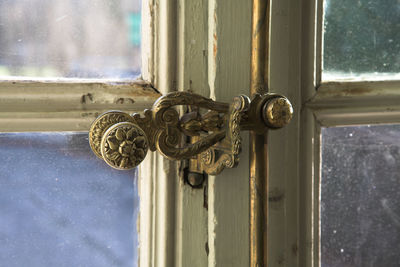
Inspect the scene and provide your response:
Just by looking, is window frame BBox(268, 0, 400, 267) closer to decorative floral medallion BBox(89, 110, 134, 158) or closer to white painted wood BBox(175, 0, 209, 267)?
white painted wood BBox(175, 0, 209, 267)

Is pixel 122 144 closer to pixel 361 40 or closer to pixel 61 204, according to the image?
pixel 61 204

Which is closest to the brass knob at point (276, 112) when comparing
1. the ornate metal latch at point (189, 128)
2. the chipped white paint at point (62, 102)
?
the ornate metal latch at point (189, 128)

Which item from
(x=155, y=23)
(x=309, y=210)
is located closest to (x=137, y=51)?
(x=155, y=23)

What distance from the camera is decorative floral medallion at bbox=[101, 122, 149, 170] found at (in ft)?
1.39

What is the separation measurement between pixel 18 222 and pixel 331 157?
15.4 inches

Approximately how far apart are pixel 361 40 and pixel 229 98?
0.23 m

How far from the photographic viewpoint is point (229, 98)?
53 centimetres

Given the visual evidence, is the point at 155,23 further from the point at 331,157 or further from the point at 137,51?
the point at 331,157

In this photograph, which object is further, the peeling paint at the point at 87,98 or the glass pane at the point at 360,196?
the glass pane at the point at 360,196

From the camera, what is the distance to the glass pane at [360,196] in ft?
2.14

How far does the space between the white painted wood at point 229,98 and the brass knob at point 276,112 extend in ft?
0.17

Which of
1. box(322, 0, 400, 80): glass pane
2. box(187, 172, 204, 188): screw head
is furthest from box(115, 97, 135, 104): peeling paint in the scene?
box(322, 0, 400, 80): glass pane

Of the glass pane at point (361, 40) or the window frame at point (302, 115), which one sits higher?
the glass pane at point (361, 40)

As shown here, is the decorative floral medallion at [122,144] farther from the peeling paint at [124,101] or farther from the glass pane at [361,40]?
the glass pane at [361,40]
